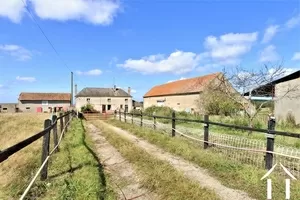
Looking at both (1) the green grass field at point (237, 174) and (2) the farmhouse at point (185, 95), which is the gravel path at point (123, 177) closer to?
(1) the green grass field at point (237, 174)

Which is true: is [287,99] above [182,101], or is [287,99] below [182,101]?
below

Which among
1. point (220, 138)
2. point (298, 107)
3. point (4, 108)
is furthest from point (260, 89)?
point (4, 108)

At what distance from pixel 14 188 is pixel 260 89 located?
1458 cm

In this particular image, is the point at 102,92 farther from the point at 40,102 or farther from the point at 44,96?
the point at 40,102

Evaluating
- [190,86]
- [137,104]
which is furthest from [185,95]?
[137,104]

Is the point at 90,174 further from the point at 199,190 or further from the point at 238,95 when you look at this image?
the point at 238,95

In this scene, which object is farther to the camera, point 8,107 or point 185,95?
point 8,107

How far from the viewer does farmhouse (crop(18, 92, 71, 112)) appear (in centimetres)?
6366

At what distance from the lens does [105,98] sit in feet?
194

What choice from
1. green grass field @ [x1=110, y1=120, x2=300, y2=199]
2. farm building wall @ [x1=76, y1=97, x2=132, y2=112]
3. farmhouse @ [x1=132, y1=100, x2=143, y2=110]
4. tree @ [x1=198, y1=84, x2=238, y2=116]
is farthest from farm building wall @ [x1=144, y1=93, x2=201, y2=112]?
green grass field @ [x1=110, y1=120, x2=300, y2=199]

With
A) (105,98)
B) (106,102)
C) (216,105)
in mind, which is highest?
(105,98)

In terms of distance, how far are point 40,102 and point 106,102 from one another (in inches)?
671

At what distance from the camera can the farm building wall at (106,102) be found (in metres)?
57.8

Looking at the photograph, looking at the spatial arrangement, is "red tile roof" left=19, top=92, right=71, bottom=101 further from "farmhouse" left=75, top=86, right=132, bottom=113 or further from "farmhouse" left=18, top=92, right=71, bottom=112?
"farmhouse" left=75, top=86, right=132, bottom=113
